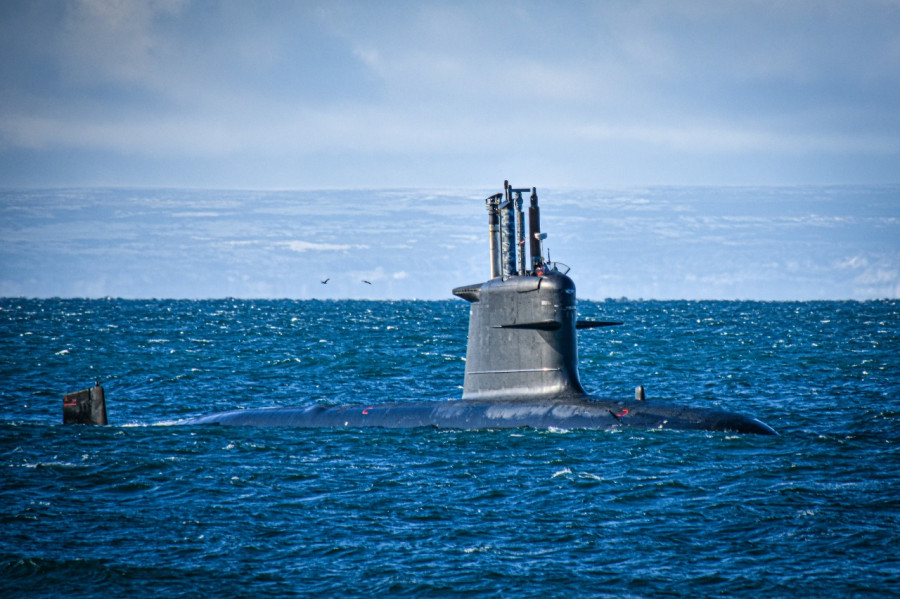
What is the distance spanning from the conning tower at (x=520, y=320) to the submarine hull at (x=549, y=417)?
23.0 inches

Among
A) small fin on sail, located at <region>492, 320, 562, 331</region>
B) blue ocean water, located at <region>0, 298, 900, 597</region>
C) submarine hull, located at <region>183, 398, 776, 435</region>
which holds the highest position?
small fin on sail, located at <region>492, 320, 562, 331</region>

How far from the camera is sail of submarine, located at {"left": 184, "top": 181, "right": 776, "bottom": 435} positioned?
90.7ft

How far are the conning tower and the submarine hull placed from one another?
58 cm

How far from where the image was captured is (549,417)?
1099 inches

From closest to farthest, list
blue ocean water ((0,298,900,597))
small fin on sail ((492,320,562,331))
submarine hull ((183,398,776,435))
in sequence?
blue ocean water ((0,298,900,597)) → submarine hull ((183,398,776,435)) → small fin on sail ((492,320,562,331))

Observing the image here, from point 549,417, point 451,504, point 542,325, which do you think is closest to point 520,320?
point 542,325

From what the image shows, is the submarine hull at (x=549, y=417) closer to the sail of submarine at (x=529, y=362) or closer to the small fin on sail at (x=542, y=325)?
the sail of submarine at (x=529, y=362)

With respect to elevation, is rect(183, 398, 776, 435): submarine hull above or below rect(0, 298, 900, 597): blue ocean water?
above

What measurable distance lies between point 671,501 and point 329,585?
317 inches

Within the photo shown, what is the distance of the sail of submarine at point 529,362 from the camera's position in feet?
90.7

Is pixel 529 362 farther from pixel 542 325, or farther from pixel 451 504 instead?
pixel 451 504

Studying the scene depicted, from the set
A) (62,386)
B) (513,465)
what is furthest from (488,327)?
(62,386)

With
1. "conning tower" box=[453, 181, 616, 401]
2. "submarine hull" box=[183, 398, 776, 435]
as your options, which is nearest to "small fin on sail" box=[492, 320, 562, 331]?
"conning tower" box=[453, 181, 616, 401]

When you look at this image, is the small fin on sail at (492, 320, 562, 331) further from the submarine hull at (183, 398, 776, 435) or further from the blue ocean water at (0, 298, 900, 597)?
the blue ocean water at (0, 298, 900, 597)
